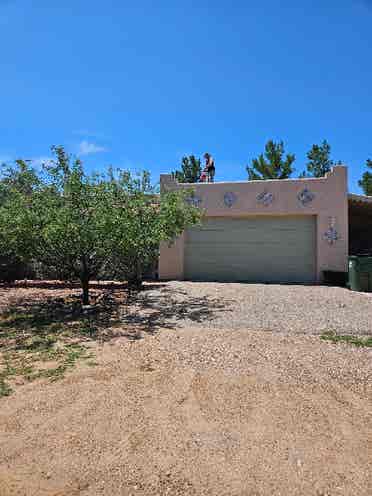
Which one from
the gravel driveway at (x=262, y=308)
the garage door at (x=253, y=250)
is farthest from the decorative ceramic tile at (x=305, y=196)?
the gravel driveway at (x=262, y=308)

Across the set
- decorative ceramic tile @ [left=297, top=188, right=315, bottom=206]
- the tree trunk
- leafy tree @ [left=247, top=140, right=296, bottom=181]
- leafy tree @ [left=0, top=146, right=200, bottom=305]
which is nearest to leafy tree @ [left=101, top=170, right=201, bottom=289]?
leafy tree @ [left=0, top=146, right=200, bottom=305]

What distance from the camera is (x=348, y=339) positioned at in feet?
18.6

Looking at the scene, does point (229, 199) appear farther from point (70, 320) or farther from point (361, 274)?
point (70, 320)

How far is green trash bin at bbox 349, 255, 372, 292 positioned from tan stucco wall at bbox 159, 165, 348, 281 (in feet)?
4.52

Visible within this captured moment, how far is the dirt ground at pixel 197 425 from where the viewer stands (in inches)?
101

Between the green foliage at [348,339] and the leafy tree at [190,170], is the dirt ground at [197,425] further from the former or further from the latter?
the leafy tree at [190,170]

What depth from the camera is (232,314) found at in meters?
7.39

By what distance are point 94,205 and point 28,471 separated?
4879mm

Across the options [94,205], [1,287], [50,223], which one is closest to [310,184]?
[94,205]

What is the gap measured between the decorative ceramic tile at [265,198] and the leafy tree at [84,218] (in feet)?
15.6

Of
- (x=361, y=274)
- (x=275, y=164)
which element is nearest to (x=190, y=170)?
(x=275, y=164)

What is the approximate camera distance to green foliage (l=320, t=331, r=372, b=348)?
543 centimetres

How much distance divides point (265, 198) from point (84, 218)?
280 inches

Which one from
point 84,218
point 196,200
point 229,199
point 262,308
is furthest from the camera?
point 196,200
